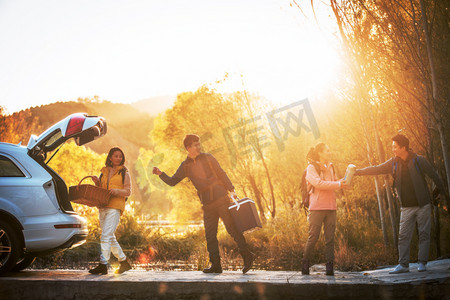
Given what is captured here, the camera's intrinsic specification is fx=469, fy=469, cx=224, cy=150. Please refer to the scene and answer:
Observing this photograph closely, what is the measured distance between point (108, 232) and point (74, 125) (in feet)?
5.70

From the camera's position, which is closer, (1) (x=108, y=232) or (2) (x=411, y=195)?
(2) (x=411, y=195)

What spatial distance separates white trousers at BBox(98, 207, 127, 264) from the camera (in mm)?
7000

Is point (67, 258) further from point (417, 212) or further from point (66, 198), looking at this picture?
point (417, 212)

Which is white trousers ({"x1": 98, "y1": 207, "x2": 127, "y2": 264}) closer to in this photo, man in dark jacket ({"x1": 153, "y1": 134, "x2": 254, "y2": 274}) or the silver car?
the silver car

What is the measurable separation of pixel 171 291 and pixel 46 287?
5.78ft

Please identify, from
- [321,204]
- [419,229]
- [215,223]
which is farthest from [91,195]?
[419,229]

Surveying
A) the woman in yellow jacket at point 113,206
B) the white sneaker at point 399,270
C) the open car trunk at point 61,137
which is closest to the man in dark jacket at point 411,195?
A: the white sneaker at point 399,270

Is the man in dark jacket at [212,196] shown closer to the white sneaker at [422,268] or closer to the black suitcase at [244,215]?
the black suitcase at [244,215]

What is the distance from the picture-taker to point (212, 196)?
23.2 ft

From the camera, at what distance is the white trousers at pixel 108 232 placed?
7.00m

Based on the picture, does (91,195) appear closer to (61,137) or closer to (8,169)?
(61,137)

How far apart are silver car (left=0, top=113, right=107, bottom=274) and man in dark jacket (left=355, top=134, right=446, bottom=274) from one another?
4.70 metres

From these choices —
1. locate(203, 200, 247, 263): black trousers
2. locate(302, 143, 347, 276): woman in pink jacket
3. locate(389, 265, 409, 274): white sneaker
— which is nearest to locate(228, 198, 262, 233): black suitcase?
locate(203, 200, 247, 263): black trousers

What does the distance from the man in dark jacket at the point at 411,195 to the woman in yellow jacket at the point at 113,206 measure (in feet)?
13.4
